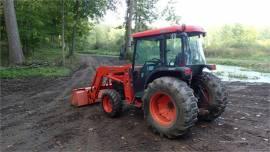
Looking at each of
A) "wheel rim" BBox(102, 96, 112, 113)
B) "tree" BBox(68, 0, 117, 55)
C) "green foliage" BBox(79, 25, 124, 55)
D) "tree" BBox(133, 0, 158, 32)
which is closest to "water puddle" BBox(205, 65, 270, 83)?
"wheel rim" BBox(102, 96, 112, 113)

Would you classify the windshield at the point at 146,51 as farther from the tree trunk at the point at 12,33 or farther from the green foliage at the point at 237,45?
the green foliage at the point at 237,45

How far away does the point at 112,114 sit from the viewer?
295 inches

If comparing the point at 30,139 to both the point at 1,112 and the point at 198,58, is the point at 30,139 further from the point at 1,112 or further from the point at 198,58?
the point at 198,58

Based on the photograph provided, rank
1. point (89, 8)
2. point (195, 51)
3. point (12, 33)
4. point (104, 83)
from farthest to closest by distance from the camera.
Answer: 1. point (89, 8)
2. point (12, 33)
3. point (104, 83)
4. point (195, 51)

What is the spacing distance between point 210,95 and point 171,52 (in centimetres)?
123

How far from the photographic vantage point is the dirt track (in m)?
5.66

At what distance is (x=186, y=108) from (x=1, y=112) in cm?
504

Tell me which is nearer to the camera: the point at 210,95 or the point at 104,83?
the point at 210,95

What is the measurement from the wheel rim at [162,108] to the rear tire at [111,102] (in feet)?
4.17

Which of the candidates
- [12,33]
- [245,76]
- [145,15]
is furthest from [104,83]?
[145,15]

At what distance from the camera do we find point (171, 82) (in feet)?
19.2

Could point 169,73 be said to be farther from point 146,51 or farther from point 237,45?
point 237,45

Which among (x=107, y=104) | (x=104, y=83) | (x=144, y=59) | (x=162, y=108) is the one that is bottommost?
(x=107, y=104)

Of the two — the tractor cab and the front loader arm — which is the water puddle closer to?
the front loader arm
